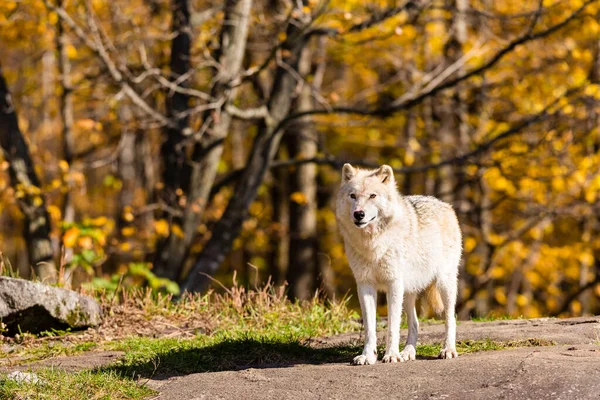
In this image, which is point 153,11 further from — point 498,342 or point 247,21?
point 498,342

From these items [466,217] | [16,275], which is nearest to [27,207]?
[16,275]

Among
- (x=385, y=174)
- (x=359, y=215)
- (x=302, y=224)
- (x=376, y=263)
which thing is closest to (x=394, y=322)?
(x=376, y=263)

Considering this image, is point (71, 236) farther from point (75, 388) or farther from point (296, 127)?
point (75, 388)

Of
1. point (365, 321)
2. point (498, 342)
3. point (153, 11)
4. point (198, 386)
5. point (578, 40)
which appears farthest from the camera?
point (578, 40)

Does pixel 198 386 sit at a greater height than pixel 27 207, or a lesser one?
lesser

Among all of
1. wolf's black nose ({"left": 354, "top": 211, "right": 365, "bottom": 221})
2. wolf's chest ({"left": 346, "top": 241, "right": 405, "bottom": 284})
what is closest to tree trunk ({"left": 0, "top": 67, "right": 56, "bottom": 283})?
wolf's chest ({"left": 346, "top": 241, "right": 405, "bottom": 284})

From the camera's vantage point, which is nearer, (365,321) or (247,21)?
(365,321)

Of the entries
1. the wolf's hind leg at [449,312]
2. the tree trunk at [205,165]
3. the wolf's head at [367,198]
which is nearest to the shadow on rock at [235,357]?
the wolf's hind leg at [449,312]

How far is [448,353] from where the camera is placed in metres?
7.31

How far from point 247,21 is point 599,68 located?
430 inches

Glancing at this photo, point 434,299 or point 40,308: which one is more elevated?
point 434,299

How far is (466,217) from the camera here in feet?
69.5

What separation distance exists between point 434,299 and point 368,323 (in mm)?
859

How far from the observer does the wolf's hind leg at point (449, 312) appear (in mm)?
7352
